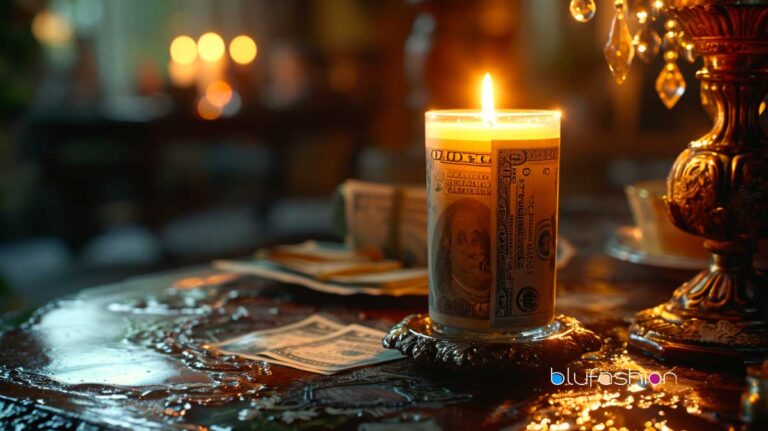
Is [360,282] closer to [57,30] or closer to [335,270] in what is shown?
[335,270]

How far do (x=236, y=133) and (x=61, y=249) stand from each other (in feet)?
3.57

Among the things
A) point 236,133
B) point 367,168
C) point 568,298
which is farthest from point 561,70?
point 568,298

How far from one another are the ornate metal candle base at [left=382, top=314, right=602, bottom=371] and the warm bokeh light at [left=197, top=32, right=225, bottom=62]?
193 inches

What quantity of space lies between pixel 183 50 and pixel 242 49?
51cm

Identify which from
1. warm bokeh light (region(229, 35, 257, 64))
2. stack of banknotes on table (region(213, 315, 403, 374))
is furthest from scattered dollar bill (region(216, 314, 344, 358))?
warm bokeh light (region(229, 35, 257, 64))

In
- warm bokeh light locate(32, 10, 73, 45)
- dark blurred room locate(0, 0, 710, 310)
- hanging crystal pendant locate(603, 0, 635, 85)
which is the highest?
warm bokeh light locate(32, 10, 73, 45)

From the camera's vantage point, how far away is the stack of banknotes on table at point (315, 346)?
0.72 m

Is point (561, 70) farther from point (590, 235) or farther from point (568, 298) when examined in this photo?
point (568, 298)

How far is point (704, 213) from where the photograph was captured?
70 cm

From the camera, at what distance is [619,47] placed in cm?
77

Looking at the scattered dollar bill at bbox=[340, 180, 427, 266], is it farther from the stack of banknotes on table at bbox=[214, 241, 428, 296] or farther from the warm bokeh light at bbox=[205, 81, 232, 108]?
the warm bokeh light at bbox=[205, 81, 232, 108]

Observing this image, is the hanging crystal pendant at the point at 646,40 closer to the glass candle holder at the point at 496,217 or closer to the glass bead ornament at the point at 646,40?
the glass bead ornament at the point at 646,40

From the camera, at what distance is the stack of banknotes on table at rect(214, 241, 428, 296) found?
950 millimetres

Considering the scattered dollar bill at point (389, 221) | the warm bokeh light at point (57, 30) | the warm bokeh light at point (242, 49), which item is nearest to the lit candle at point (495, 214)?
the scattered dollar bill at point (389, 221)
